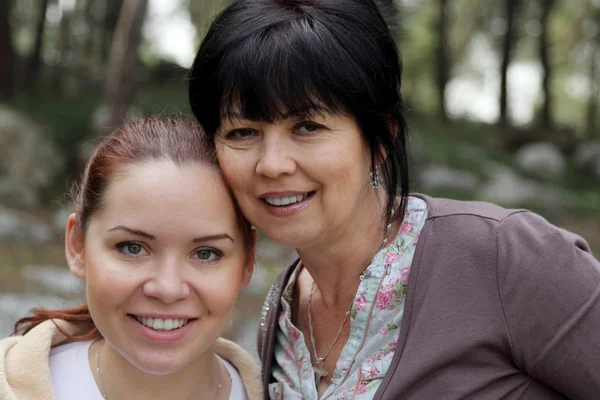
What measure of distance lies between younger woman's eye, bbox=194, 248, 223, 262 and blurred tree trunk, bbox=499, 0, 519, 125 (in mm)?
14472

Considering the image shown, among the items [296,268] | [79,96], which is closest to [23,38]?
[79,96]

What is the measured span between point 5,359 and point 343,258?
3.48 ft

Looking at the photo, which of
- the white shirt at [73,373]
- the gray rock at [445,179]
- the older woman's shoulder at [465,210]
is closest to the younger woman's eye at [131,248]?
the white shirt at [73,373]

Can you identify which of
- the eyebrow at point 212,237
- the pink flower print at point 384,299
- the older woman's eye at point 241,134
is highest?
the older woman's eye at point 241,134

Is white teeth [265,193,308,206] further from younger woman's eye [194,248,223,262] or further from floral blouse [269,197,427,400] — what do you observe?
floral blouse [269,197,427,400]

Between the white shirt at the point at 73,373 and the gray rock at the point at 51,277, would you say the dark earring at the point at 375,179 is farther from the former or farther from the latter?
the gray rock at the point at 51,277

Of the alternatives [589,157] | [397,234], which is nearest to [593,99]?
[589,157]

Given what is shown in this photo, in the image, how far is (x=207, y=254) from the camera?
2.12m

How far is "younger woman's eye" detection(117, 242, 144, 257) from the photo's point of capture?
6.71ft

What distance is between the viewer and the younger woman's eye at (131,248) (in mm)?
2045

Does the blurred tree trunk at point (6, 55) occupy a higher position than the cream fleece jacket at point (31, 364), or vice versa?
the cream fleece jacket at point (31, 364)

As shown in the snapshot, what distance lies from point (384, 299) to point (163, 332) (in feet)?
2.21

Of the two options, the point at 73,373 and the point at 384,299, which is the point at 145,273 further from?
the point at 384,299

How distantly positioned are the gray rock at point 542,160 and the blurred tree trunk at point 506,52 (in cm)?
161
